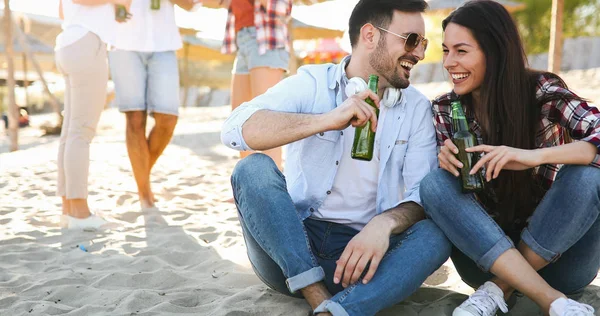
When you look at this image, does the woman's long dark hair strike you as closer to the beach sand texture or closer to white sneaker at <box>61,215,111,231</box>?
the beach sand texture

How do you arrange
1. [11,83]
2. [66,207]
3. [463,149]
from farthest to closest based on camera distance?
[11,83]
[66,207]
[463,149]

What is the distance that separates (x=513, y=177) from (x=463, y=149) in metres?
0.24

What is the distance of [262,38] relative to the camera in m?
4.61

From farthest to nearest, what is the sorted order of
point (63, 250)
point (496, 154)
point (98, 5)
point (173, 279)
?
point (98, 5), point (63, 250), point (173, 279), point (496, 154)

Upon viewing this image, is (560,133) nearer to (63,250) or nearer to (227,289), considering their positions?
(227,289)

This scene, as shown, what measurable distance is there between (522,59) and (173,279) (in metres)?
1.87

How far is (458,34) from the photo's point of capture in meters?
2.61

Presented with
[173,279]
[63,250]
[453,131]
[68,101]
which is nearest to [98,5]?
[68,101]

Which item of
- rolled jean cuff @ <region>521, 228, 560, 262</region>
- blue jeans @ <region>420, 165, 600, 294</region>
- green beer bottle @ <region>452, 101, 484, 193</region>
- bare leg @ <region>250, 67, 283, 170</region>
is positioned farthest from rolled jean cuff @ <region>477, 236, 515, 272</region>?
bare leg @ <region>250, 67, 283, 170</region>

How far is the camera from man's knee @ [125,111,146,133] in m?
4.50

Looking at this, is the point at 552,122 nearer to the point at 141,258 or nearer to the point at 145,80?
the point at 141,258

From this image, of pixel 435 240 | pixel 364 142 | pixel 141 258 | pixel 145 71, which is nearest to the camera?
pixel 435 240

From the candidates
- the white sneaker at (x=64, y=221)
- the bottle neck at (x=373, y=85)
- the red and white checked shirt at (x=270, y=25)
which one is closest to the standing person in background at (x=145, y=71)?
the red and white checked shirt at (x=270, y=25)

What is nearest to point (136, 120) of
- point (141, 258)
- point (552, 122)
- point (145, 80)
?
point (145, 80)
